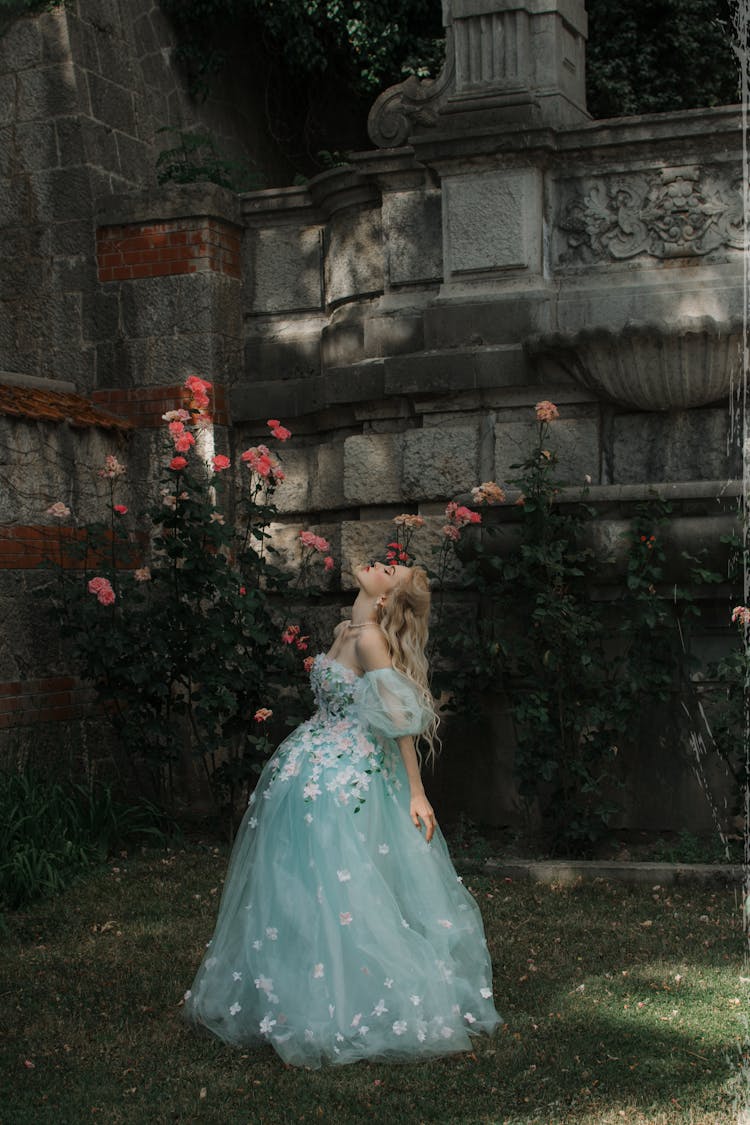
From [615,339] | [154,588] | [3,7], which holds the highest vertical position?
[3,7]

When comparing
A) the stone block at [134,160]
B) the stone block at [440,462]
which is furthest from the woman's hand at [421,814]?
the stone block at [134,160]

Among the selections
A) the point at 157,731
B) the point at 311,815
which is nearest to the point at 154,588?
the point at 157,731

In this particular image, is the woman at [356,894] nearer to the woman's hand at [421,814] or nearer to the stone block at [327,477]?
the woman's hand at [421,814]

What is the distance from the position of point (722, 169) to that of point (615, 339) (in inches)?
40.5

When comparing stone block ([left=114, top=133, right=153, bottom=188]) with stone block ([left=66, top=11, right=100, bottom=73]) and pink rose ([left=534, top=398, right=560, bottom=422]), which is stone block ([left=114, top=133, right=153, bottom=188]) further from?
pink rose ([left=534, top=398, right=560, bottom=422])

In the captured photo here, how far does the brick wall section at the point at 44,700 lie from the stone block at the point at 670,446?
2.77 m

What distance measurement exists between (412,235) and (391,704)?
3391mm

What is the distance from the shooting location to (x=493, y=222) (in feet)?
23.2

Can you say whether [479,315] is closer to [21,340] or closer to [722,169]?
[722,169]

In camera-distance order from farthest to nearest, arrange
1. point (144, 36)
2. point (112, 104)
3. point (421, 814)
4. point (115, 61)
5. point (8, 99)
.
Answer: point (144, 36) < point (115, 61) < point (112, 104) < point (8, 99) < point (421, 814)

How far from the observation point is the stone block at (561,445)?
22.7 ft

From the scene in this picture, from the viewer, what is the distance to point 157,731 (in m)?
7.00

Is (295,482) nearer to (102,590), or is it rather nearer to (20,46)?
(102,590)

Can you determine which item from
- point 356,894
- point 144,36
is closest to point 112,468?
point 356,894
